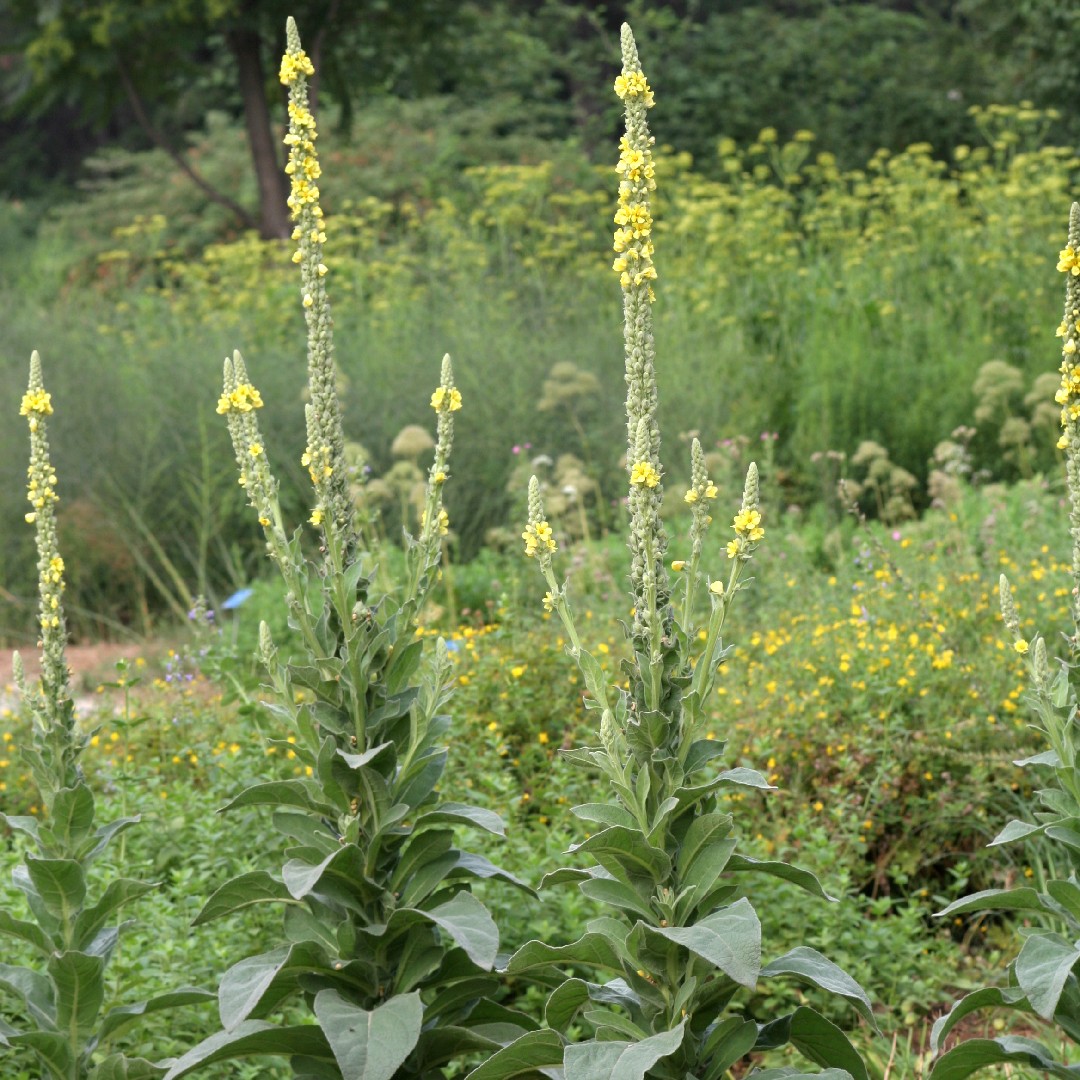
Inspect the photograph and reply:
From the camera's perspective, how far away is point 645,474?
2508 mm

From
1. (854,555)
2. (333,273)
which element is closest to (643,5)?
(333,273)

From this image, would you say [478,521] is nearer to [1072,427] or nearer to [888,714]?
[888,714]

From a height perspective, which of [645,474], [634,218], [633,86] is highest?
[633,86]

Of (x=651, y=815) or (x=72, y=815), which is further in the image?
(x=72, y=815)

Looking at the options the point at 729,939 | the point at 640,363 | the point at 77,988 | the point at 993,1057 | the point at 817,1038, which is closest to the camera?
the point at 729,939

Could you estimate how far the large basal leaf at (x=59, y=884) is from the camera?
2.79 metres

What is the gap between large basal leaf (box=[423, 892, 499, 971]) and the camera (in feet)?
8.53

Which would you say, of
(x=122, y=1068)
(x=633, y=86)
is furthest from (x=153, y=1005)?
(x=633, y=86)

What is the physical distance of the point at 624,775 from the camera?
2.57 m

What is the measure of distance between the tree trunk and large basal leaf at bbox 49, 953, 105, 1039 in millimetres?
11446

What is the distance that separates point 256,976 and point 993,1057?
1324 mm

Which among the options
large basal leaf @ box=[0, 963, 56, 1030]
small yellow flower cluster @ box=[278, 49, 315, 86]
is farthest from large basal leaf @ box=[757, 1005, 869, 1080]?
A: small yellow flower cluster @ box=[278, 49, 315, 86]

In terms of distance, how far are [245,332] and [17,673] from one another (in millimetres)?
7023

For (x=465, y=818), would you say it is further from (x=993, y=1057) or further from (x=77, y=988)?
(x=993, y=1057)
